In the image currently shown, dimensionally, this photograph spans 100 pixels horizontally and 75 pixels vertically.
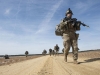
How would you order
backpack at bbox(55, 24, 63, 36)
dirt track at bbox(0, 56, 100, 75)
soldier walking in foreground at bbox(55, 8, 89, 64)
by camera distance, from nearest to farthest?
dirt track at bbox(0, 56, 100, 75) < soldier walking in foreground at bbox(55, 8, 89, 64) < backpack at bbox(55, 24, 63, 36)

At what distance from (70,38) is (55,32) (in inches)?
60.7

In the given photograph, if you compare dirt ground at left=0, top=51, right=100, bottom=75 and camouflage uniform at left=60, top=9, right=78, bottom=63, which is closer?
dirt ground at left=0, top=51, right=100, bottom=75

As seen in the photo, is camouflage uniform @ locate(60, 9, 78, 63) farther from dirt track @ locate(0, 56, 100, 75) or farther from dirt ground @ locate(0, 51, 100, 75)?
dirt track @ locate(0, 56, 100, 75)

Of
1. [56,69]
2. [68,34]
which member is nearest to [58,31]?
Answer: [68,34]

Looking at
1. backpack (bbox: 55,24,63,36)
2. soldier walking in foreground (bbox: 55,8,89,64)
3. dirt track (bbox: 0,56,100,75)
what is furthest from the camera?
backpack (bbox: 55,24,63,36)

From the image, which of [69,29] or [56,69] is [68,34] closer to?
[69,29]

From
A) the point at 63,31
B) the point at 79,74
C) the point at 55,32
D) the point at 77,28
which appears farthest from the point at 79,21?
the point at 79,74

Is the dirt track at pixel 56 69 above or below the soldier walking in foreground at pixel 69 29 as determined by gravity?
below

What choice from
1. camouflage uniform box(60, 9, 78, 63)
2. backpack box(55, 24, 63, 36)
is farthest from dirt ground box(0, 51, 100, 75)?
backpack box(55, 24, 63, 36)

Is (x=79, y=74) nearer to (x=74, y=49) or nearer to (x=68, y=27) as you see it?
(x=74, y=49)

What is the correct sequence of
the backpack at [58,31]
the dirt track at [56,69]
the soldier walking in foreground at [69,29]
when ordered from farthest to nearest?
the backpack at [58,31] < the soldier walking in foreground at [69,29] < the dirt track at [56,69]

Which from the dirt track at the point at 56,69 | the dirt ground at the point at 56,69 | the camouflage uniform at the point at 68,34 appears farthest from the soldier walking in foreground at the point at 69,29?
the dirt track at the point at 56,69

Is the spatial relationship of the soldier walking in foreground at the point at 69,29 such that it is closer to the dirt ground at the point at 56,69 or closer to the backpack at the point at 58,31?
the backpack at the point at 58,31

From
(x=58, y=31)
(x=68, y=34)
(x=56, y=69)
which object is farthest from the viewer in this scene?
(x=58, y=31)
